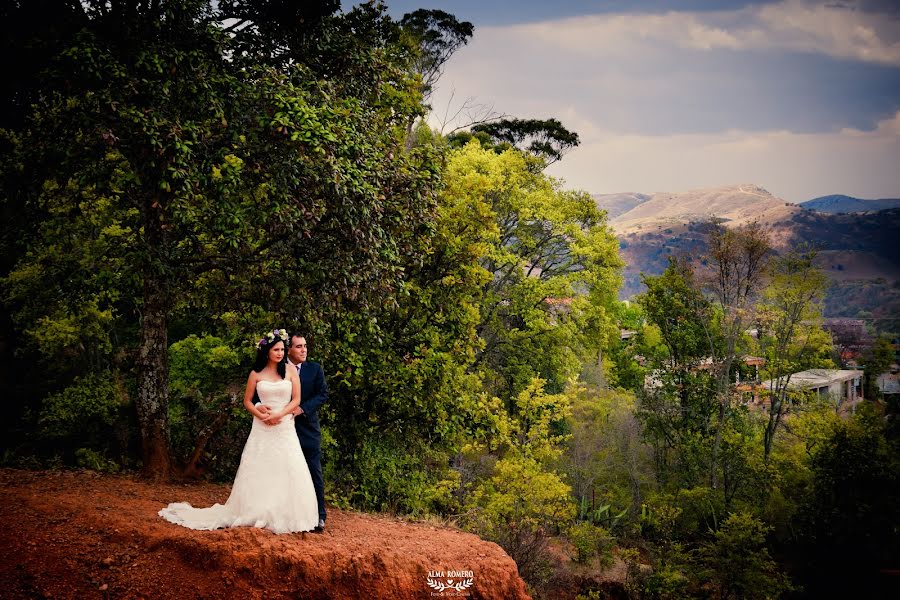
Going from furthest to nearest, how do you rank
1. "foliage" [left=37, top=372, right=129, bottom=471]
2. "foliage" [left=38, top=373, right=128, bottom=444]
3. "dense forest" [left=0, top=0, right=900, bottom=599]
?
1. "foliage" [left=38, top=373, right=128, bottom=444]
2. "foliage" [left=37, top=372, right=129, bottom=471]
3. "dense forest" [left=0, top=0, right=900, bottom=599]

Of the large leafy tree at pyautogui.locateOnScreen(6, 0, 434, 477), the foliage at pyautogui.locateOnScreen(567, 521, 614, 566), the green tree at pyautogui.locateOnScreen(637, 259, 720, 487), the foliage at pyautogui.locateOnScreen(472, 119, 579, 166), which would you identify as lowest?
the foliage at pyautogui.locateOnScreen(567, 521, 614, 566)

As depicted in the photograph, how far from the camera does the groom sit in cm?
702

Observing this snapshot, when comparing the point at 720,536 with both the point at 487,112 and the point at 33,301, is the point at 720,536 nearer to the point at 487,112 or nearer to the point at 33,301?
the point at 487,112

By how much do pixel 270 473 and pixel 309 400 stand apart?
0.93m

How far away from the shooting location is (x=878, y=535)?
75.3 ft

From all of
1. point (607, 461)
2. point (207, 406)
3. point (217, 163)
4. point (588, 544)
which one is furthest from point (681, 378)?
point (217, 163)

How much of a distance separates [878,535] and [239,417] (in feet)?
80.5

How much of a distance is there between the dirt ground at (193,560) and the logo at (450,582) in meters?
0.01

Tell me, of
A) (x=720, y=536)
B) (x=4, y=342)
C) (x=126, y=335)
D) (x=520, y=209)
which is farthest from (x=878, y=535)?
(x=4, y=342)

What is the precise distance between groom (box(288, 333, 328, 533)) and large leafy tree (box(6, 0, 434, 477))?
181 cm

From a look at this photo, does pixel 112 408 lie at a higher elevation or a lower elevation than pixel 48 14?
lower

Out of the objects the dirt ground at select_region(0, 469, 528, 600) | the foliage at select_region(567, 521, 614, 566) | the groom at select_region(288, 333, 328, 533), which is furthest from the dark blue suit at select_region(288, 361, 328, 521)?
the foliage at select_region(567, 521, 614, 566)

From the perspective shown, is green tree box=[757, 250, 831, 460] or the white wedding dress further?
green tree box=[757, 250, 831, 460]

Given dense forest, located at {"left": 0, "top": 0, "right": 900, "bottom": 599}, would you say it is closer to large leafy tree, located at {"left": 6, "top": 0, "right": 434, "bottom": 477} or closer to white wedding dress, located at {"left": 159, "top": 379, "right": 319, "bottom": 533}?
large leafy tree, located at {"left": 6, "top": 0, "right": 434, "bottom": 477}
